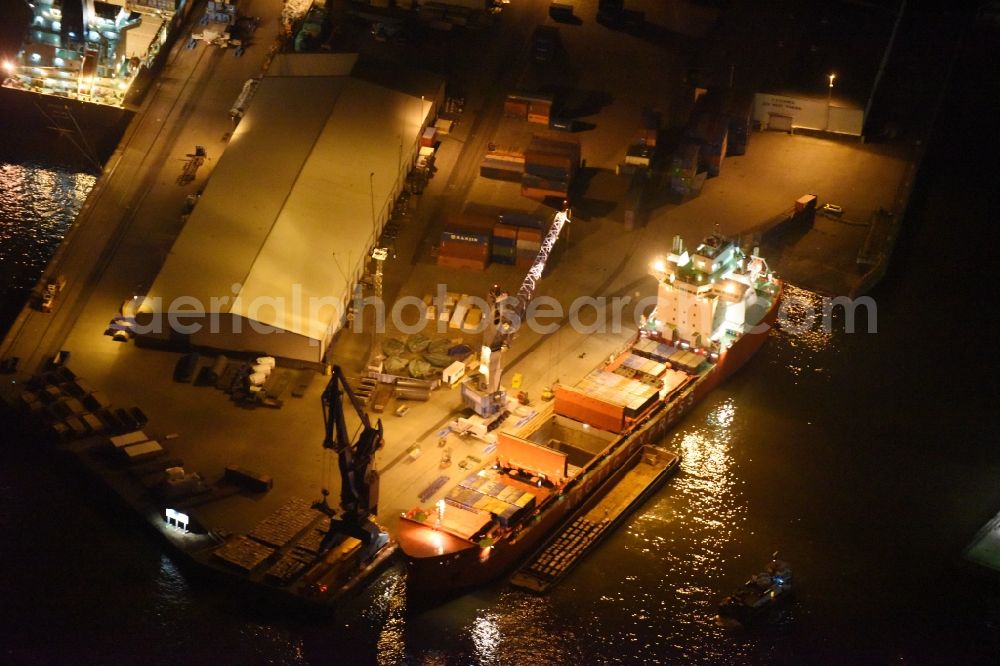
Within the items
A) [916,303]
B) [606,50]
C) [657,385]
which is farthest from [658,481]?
[606,50]

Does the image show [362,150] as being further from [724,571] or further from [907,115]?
[907,115]

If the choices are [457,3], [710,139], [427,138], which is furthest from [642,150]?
[457,3]

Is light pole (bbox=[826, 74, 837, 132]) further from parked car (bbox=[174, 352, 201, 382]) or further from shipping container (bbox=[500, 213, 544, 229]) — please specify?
parked car (bbox=[174, 352, 201, 382])

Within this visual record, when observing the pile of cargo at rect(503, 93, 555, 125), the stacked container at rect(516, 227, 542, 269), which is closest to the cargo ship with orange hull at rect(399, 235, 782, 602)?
the stacked container at rect(516, 227, 542, 269)

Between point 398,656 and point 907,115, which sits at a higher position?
point 907,115

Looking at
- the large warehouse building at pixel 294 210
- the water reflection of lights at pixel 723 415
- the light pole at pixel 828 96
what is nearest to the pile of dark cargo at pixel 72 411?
the large warehouse building at pixel 294 210

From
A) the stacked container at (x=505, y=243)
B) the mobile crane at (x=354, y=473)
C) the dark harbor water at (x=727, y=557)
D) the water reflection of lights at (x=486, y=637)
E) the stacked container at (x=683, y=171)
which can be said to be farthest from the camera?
the stacked container at (x=683, y=171)

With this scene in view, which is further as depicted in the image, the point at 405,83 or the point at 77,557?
the point at 405,83

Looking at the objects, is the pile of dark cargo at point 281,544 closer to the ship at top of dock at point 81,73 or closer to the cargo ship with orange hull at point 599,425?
the cargo ship with orange hull at point 599,425
